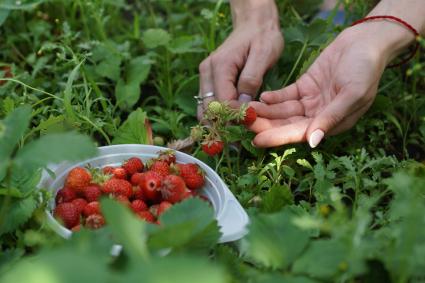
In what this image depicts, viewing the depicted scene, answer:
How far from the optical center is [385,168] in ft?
5.48

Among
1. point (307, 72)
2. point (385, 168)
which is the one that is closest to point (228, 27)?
point (307, 72)

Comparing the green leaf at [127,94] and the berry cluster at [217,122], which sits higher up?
the berry cluster at [217,122]

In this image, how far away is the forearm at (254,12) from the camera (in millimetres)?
1946

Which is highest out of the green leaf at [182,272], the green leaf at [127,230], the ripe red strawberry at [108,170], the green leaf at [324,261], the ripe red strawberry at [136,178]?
the green leaf at [182,272]

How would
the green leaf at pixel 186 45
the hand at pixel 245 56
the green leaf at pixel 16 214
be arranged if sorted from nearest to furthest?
the green leaf at pixel 16 214 < the hand at pixel 245 56 < the green leaf at pixel 186 45

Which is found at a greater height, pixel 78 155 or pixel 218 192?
pixel 78 155

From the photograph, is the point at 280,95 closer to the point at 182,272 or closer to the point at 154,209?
the point at 154,209

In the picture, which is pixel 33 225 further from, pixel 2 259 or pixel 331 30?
pixel 331 30

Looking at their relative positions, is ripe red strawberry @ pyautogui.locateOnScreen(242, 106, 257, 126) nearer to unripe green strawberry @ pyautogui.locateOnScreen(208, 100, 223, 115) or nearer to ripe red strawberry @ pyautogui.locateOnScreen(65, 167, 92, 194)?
unripe green strawberry @ pyautogui.locateOnScreen(208, 100, 223, 115)

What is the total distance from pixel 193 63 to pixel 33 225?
997mm

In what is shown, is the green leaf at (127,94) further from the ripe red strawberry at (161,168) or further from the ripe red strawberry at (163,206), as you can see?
the ripe red strawberry at (163,206)

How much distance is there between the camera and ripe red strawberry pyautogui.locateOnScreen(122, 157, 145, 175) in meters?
1.54

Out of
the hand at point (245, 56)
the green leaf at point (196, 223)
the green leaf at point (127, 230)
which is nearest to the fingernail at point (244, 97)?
the hand at point (245, 56)

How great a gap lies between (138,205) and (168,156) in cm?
19
